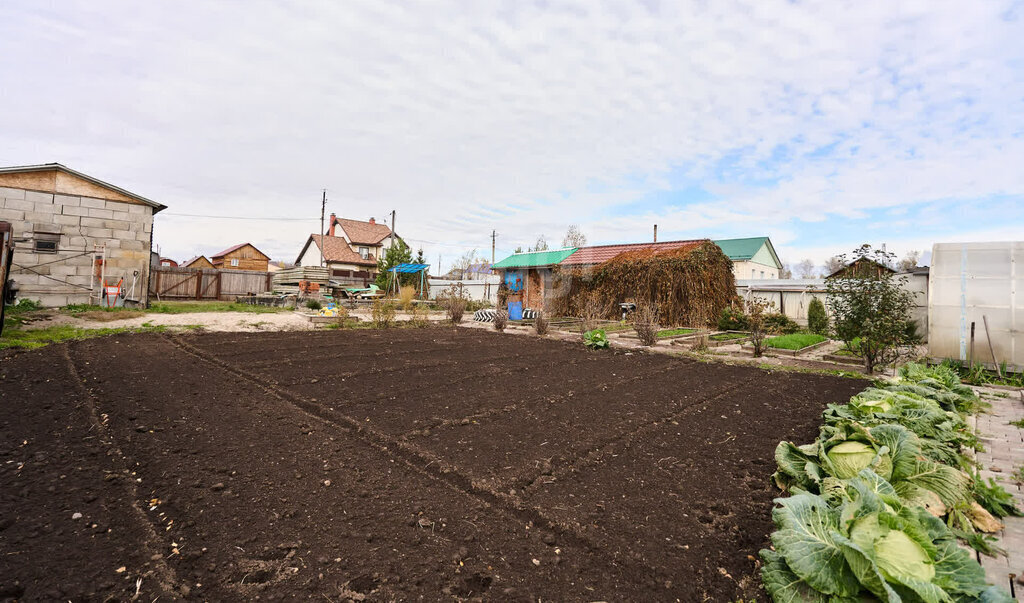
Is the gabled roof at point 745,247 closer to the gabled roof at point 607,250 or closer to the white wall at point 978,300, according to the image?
the gabled roof at point 607,250

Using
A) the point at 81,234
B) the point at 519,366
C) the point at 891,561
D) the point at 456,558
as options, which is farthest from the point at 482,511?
the point at 81,234

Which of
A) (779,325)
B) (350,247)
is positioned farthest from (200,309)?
(350,247)

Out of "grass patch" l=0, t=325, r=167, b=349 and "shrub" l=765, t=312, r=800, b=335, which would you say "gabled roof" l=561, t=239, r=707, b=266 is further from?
"grass patch" l=0, t=325, r=167, b=349

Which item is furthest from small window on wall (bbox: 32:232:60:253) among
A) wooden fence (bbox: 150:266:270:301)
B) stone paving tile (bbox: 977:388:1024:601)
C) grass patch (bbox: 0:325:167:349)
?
stone paving tile (bbox: 977:388:1024:601)

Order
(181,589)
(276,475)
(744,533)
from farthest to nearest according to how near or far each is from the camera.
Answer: (276,475), (744,533), (181,589)

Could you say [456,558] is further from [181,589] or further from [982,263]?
[982,263]

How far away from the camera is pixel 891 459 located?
2.44 meters

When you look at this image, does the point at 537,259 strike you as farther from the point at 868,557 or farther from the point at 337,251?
the point at 337,251

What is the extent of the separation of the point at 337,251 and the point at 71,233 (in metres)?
26.4

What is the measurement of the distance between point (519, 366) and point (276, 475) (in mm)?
4439

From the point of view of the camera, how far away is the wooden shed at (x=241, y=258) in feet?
146

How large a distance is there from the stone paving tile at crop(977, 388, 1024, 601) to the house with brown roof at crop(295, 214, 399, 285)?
36642mm

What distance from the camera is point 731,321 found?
1443cm

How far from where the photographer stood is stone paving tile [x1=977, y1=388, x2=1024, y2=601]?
1929 millimetres
